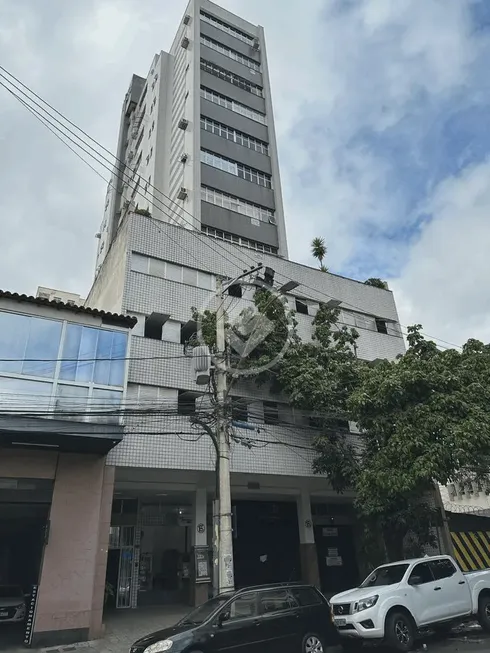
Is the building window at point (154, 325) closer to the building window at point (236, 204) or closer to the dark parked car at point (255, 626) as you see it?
the dark parked car at point (255, 626)

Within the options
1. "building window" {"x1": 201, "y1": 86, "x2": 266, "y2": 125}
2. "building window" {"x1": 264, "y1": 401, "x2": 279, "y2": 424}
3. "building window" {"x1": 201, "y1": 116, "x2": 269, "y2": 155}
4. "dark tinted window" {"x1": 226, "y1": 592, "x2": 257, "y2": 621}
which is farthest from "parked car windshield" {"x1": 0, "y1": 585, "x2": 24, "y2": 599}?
"building window" {"x1": 201, "y1": 86, "x2": 266, "y2": 125}

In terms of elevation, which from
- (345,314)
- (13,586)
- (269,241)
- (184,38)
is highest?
(184,38)

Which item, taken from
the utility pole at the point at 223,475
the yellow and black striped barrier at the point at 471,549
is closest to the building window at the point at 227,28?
the utility pole at the point at 223,475

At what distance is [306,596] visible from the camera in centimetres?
918

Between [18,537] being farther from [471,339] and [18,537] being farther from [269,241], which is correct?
[269,241]

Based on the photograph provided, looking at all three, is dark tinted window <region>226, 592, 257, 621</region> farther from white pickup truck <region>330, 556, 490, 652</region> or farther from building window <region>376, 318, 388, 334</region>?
building window <region>376, 318, 388, 334</region>

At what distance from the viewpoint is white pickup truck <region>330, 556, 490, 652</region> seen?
870cm

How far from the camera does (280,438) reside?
1622 centimetres

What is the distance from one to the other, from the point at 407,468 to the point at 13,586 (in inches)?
445

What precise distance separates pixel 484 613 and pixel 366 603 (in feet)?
10.8

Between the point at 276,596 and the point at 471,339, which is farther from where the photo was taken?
the point at 471,339

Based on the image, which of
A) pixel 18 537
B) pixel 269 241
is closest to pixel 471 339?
pixel 269 241

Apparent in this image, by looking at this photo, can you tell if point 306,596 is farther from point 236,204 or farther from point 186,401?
point 236,204

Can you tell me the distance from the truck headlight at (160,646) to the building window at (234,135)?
27468mm
